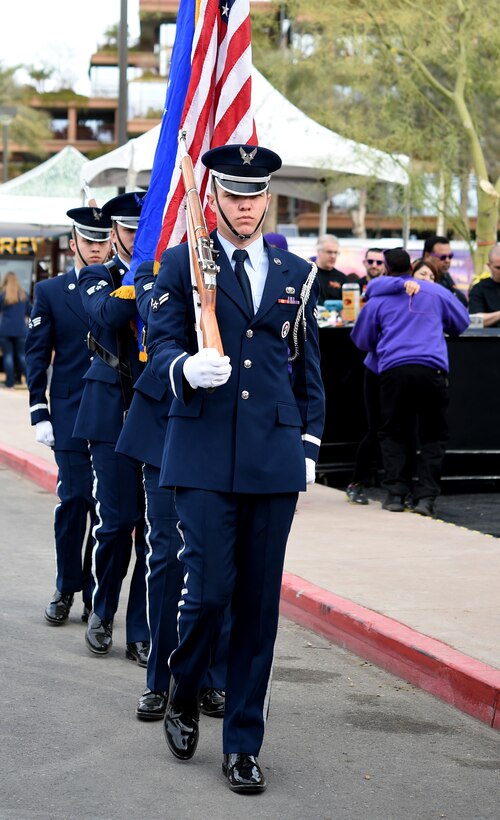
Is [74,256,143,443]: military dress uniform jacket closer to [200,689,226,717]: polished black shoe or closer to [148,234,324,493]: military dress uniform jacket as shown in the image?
[200,689,226,717]: polished black shoe

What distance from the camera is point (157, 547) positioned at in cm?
564

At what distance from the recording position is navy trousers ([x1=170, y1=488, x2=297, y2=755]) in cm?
478

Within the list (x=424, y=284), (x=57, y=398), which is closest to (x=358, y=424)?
(x=424, y=284)

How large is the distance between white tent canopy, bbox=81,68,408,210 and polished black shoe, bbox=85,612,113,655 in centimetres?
1110

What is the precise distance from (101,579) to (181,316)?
85.2 inches

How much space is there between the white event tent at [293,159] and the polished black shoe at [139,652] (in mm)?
11256

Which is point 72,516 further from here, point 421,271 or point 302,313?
point 421,271

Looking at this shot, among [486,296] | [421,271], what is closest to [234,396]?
[421,271]

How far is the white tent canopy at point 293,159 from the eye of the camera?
17672 millimetres

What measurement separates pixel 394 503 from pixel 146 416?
5.54 metres

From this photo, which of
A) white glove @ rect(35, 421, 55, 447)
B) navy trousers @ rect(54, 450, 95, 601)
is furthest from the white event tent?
navy trousers @ rect(54, 450, 95, 601)

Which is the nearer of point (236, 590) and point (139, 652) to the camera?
point (236, 590)

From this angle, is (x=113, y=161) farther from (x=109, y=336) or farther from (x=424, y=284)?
(x=109, y=336)

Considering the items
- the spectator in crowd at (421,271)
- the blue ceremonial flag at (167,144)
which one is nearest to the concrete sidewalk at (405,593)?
the spectator in crowd at (421,271)
